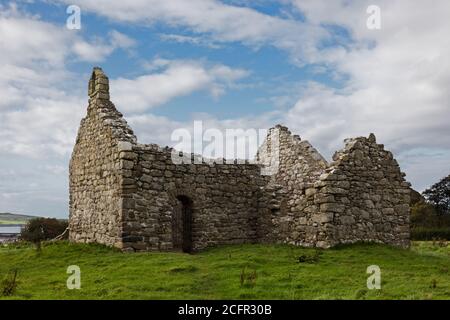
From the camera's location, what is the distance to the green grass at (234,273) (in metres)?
12.2

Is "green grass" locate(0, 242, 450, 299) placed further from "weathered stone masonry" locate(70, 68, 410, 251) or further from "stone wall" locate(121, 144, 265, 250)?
"stone wall" locate(121, 144, 265, 250)

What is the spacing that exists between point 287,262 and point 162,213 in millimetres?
5625

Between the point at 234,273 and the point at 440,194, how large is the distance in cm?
5033

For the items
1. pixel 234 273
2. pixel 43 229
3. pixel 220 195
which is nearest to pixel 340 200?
pixel 220 195

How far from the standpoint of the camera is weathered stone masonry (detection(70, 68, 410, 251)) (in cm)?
1948

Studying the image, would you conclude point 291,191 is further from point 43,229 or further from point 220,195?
point 43,229

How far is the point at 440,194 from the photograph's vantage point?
5916 centimetres

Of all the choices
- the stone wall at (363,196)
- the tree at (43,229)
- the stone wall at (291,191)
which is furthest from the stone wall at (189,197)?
the tree at (43,229)

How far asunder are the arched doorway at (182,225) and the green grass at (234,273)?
1.97 m

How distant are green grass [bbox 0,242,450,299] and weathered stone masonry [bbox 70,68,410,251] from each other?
4.19 ft

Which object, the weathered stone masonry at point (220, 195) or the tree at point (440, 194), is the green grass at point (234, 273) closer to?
the weathered stone masonry at point (220, 195)
